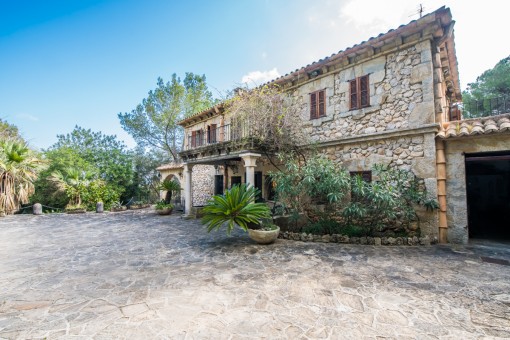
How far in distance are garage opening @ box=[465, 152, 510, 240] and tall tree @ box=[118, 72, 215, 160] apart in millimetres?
20350

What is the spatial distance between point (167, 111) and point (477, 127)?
861 inches

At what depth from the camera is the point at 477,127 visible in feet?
20.4

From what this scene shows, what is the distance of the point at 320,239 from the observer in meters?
7.23

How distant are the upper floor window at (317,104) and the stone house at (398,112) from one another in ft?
0.13

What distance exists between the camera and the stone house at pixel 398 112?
261 inches

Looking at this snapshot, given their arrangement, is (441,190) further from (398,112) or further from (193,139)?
(193,139)

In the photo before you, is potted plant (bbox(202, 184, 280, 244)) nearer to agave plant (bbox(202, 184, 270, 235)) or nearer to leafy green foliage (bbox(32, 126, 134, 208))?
agave plant (bbox(202, 184, 270, 235))

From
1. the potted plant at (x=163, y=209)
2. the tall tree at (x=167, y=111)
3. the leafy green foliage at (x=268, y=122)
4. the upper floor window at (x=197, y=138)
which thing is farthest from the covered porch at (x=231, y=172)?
the tall tree at (x=167, y=111)

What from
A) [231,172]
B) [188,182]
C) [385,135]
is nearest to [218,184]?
[231,172]

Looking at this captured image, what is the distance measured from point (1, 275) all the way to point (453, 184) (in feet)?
37.1

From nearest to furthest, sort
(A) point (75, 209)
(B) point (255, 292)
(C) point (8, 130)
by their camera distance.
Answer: (B) point (255, 292)
(A) point (75, 209)
(C) point (8, 130)

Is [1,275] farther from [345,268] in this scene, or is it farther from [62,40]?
[62,40]

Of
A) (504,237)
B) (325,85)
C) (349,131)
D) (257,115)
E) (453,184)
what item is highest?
(325,85)

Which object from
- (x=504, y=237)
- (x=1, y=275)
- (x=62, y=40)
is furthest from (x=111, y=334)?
(x=62, y=40)
